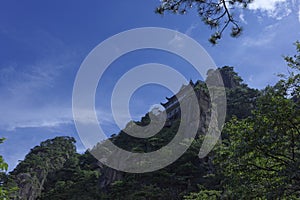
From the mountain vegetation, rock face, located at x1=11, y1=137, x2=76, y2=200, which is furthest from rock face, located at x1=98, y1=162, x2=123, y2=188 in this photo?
rock face, located at x1=11, y1=137, x2=76, y2=200

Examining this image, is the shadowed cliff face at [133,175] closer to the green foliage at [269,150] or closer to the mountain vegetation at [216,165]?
the mountain vegetation at [216,165]

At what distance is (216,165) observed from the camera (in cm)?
880

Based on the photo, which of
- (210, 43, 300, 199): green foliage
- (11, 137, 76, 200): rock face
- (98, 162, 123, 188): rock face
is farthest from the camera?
(11, 137, 76, 200): rock face

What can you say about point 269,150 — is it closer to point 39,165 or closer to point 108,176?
point 108,176

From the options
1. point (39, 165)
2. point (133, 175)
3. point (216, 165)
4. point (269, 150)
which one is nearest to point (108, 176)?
point (133, 175)

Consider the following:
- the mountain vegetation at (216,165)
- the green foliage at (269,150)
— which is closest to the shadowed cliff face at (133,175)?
the mountain vegetation at (216,165)

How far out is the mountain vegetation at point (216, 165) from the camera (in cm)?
599

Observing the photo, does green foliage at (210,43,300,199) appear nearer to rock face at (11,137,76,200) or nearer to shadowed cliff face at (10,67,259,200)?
shadowed cliff face at (10,67,259,200)

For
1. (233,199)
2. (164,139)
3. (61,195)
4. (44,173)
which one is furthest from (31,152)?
(233,199)

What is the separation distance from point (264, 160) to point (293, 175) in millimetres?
1627

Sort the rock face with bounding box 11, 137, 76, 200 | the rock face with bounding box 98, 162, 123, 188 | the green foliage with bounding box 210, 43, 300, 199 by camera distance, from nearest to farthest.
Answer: the green foliage with bounding box 210, 43, 300, 199
the rock face with bounding box 98, 162, 123, 188
the rock face with bounding box 11, 137, 76, 200

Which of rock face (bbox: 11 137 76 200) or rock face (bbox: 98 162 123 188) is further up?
rock face (bbox: 11 137 76 200)

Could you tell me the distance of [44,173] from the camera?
128 ft

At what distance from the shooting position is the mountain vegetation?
19.7 feet
